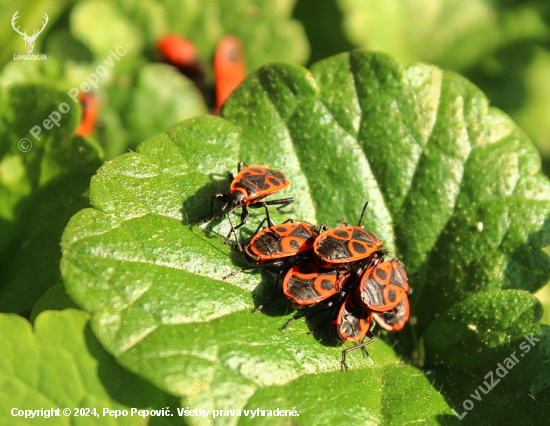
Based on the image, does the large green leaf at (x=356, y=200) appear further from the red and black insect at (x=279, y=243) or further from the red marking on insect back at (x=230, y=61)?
the red marking on insect back at (x=230, y=61)

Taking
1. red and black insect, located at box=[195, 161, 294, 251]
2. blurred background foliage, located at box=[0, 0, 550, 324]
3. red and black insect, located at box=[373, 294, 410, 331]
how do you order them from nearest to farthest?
red and black insect, located at box=[195, 161, 294, 251] → red and black insect, located at box=[373, 294, 410, 331] → blurred background foliage, located at box=[0, 0, 550, 324]

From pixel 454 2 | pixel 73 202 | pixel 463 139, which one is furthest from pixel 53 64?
pixel 454 2

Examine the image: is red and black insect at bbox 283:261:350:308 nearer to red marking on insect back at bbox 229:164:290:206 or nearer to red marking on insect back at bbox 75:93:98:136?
red marking on insect back at bbox 229:164:290:206

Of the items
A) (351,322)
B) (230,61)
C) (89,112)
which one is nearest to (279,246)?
(351,322)

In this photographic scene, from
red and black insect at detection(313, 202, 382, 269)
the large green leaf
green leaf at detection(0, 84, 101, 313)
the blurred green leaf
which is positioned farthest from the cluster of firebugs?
the blurred green leaf

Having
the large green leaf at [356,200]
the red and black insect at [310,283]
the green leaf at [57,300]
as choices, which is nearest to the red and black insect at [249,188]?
the large green leaf at [356,200]

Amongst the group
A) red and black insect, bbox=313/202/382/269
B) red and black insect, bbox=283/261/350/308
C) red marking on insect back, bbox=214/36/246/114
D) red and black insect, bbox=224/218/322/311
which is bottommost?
red and black insect, bbox=283/261/350/308

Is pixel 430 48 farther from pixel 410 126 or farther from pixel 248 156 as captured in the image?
pixel 248 156
